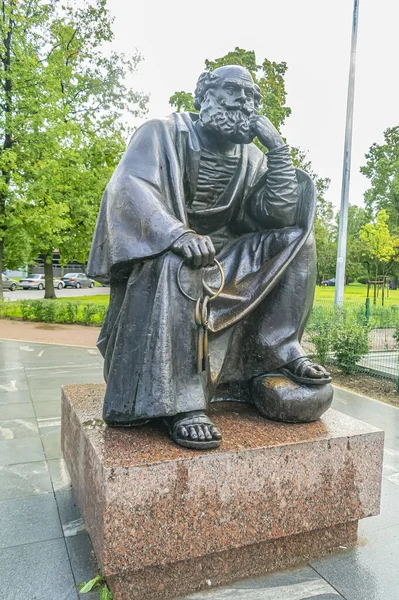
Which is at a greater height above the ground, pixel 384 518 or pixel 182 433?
pixel 182 433

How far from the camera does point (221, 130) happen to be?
8.87ft

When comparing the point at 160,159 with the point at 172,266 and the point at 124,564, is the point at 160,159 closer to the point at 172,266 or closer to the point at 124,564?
the point at 172,266

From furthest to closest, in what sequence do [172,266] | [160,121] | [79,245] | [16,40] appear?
1. [79,245]
2. [16,40]
3. [160,121]
4. [172,266]

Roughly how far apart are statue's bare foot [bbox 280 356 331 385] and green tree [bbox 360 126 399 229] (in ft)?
142

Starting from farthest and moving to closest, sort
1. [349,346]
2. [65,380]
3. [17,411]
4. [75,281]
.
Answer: [75,281]
[349,346]
[65,380]
[17,411]

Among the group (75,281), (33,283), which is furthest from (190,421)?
(75,281)

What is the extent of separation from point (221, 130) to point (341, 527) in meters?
2.19

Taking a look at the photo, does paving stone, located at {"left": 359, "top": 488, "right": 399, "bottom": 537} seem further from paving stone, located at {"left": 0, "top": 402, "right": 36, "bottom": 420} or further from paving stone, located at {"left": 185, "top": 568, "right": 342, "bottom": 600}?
paving stone, located at {"left": 0, "top": 402, "right": 36, "bottom": 420}

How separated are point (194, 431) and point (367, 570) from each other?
1052 mm

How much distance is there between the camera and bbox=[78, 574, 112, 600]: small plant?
204 centimetres

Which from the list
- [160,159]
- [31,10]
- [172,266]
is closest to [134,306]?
[172,266]

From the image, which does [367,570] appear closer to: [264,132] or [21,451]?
[264,132]

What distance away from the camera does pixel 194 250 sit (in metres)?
2.26

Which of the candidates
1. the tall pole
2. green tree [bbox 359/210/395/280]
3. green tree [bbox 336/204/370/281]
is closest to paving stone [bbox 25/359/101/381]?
the tall pole
